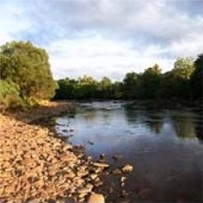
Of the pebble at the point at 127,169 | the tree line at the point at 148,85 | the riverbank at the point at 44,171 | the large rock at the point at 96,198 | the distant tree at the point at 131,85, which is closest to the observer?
the large rock at the point at 96,198

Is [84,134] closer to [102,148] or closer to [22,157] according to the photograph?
[102,148]

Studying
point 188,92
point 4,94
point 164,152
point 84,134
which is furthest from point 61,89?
point 164,152

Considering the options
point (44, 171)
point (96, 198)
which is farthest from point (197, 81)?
point (96, 198)

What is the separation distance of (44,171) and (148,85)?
264 ft

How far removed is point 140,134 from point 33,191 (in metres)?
14.3

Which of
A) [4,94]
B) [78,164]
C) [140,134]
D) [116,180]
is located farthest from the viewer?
[4,94]

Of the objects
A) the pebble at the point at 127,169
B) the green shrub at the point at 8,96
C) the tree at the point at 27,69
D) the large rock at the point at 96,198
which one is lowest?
the large rock at the point at 96,198

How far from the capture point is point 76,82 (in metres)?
124

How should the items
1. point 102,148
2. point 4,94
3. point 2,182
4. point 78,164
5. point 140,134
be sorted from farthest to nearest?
point 4,94 < point 140,134 < point 102,148 < point 78,164 < point 2,182

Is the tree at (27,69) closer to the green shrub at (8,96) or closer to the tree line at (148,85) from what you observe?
the green shrub at (8,96)

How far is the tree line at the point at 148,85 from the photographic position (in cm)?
7188

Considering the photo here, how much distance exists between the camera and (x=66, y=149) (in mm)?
21156

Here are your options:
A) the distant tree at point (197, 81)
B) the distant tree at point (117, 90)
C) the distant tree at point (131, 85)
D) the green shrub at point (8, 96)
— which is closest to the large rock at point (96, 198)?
the green shrub at point (8, 96)

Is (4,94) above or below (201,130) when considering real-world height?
above
